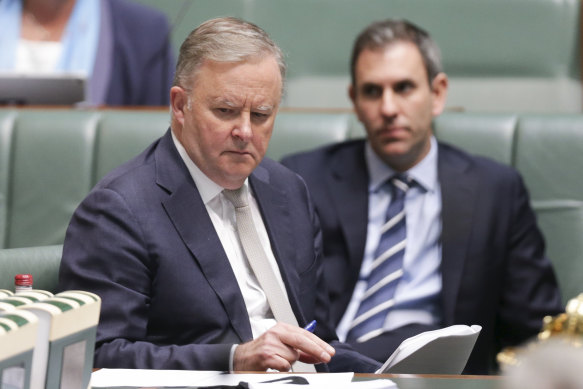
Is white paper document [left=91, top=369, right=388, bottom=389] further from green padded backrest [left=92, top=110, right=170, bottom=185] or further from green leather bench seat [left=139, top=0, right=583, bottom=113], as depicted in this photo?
green leather bench seat [left=139, top=0, right=583, bottom=113]

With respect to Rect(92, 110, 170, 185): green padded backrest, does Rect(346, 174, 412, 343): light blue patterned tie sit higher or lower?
lower

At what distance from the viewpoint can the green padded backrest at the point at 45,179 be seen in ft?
7.63

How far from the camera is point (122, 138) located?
2.36 m

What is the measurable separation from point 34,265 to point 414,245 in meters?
0.98

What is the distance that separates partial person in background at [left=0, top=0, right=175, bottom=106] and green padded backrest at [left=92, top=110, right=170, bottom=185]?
1.94 ft

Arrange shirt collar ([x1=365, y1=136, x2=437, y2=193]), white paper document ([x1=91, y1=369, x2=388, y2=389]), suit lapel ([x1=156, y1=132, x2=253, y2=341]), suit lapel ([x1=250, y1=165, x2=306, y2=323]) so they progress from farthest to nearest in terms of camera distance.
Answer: shirt collar ([x1=365, y1=136, x2=437, y2=193]), suit lapel ([x1=250, y1=165, x2=306, y2=323]), suit lapel ([x1=156, y1=132, x2=253, y2=341]), white paper document ([x1=91, y1=369, x2=388, y2=389])

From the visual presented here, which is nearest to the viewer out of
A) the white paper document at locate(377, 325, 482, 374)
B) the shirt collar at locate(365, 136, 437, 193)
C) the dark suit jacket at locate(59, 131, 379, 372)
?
the white paper document at locate(377, 325, 482, 374)

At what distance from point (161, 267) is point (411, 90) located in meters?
1.03

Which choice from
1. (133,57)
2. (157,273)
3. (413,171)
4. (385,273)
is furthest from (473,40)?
(157,273)

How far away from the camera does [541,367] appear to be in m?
0.66

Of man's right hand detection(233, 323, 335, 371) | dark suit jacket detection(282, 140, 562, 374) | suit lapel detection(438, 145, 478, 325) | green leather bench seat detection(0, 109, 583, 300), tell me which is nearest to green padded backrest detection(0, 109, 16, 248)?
green leather bench seat detection(0, 109, 583, 300)

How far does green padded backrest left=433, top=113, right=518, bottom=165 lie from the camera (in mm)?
2342

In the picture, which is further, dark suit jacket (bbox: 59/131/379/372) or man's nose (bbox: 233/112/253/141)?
man's nose (bbox: 233/112/253/141)

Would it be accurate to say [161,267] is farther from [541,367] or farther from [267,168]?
[541,367]
